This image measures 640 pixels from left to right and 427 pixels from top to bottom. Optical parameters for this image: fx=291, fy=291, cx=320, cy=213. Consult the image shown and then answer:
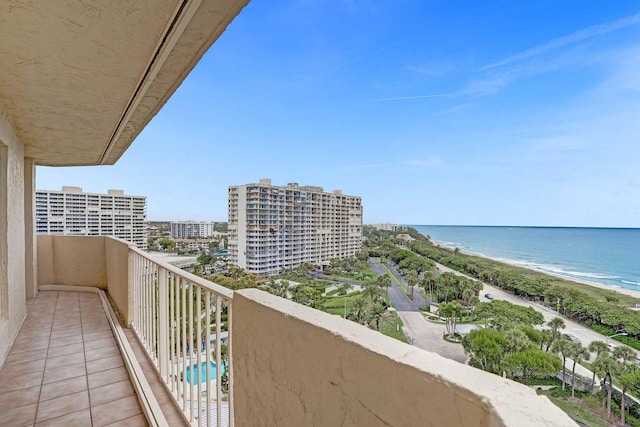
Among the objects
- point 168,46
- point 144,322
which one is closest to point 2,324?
point 144,322

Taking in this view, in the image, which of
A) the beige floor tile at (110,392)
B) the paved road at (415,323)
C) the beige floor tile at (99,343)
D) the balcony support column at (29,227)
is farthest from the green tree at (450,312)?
the balcony support column at (29,227)

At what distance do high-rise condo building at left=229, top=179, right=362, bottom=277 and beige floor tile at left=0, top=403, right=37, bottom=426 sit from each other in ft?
22.7

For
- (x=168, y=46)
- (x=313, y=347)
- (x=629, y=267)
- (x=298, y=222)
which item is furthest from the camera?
(x=298, y=222)

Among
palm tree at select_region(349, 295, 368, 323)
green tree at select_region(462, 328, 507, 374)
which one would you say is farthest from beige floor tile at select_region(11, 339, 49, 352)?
green tree at select_region(462, 328, 507, 374)

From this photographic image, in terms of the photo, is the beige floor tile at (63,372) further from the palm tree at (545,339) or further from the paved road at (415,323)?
the palm tree at (545,339)

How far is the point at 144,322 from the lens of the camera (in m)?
2.66

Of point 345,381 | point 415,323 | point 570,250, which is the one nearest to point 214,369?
point 345,381

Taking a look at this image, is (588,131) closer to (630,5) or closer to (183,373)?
(630,5)

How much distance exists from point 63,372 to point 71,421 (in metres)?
0.76

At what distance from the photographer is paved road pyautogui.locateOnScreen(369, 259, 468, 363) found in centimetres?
332

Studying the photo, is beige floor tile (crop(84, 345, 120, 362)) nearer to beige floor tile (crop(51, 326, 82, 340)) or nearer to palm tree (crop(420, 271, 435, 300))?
beige floor tile (crop(51, 326, 82, 340))

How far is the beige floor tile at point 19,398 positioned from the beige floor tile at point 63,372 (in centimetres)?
12

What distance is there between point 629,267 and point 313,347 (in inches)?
382

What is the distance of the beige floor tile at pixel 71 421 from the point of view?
1.81m
